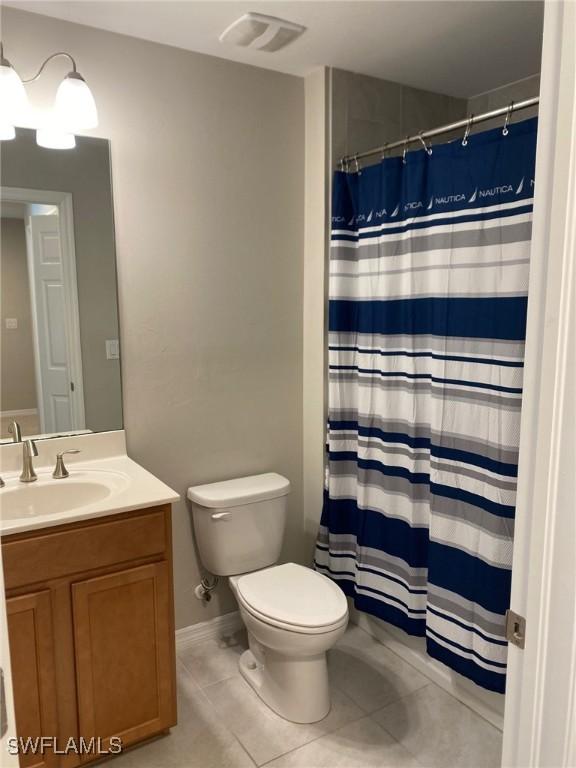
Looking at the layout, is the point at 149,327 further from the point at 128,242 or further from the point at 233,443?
the point at 233,443

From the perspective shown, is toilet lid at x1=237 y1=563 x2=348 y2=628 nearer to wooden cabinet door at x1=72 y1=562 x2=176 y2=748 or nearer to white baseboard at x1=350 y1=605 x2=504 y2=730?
wooden cabinet door at x1=72 y1=562 x2=176 y2=748

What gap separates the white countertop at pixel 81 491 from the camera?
70.8 inches

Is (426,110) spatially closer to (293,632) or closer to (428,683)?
(293,632)

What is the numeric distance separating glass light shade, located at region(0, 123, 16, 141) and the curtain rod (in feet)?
4.06

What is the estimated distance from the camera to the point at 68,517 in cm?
170

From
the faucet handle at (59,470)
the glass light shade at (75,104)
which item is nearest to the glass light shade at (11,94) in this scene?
the glass light shade at (75,104)

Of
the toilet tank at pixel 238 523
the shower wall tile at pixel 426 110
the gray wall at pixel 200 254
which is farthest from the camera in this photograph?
the shower wall tile at pixel 426 110

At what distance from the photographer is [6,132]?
1972 mm

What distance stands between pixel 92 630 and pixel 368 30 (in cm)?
219

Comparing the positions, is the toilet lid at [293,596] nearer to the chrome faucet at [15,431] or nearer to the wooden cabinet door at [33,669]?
the wooden cabinet door at [33,669]

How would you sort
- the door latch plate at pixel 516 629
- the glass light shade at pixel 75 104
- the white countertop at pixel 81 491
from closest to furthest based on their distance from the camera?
the door latch plate at pixel 516 629, the white countertop at pixel 81 491, the glass light shade at pixel 75 104

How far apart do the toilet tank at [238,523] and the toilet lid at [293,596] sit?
128mm

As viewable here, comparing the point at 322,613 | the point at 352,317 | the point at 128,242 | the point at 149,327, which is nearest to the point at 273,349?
the point at 352,317

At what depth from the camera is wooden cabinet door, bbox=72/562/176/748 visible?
5.97 ft
